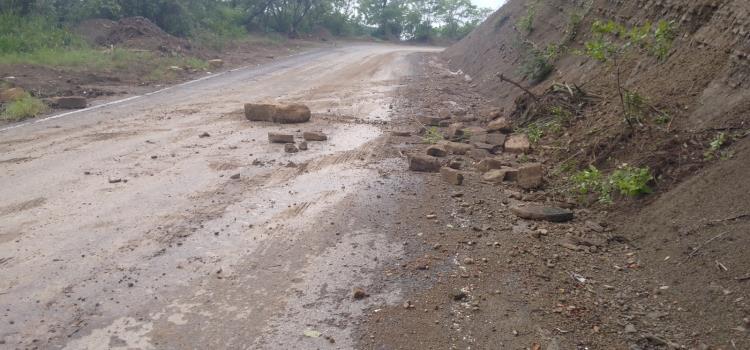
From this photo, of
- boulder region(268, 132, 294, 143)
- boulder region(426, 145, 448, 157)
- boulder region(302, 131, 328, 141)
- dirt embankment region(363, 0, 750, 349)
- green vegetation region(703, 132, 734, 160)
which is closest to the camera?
dirt embankment region(363, 0, 750, 349)

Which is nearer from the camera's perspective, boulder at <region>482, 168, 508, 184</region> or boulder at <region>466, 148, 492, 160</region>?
boulder at <region>482, 168, 508, 184</region>

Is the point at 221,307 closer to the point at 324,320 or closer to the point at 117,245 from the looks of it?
the point at 324,320

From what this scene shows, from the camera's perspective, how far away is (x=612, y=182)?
18.7 feet

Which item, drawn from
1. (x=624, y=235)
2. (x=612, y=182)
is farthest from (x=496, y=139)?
(x=624, y=235)

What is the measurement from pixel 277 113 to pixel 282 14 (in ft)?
91.9

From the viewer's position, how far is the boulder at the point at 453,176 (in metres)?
6.55

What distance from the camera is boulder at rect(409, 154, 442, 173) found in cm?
710

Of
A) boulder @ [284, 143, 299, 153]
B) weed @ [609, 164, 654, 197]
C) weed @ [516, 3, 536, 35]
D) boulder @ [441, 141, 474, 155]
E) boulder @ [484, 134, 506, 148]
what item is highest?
weed @ [516, 3, 536, 35]

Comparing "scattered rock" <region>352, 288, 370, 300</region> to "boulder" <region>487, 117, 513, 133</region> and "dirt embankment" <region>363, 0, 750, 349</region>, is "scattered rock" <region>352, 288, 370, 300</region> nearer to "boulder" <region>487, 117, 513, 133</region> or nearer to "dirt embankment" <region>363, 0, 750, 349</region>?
"dirt embankment" <region>363, 0, 750, 349</region>

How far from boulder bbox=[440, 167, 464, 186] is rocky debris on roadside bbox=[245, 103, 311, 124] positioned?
414 cm

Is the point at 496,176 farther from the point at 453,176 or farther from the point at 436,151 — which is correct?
the point at 436,151

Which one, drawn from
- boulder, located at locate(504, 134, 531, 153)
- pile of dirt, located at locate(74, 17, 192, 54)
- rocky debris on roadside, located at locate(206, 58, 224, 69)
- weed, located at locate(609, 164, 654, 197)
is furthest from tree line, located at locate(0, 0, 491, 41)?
weed, located at locate(609, 164, 654, 197)

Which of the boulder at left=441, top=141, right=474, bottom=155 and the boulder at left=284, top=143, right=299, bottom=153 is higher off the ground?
the boulder at left=441, top=141, right=474, bottom=155

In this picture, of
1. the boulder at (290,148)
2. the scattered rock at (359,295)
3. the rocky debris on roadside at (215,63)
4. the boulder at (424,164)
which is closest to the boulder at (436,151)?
the boulder at (424,164)
